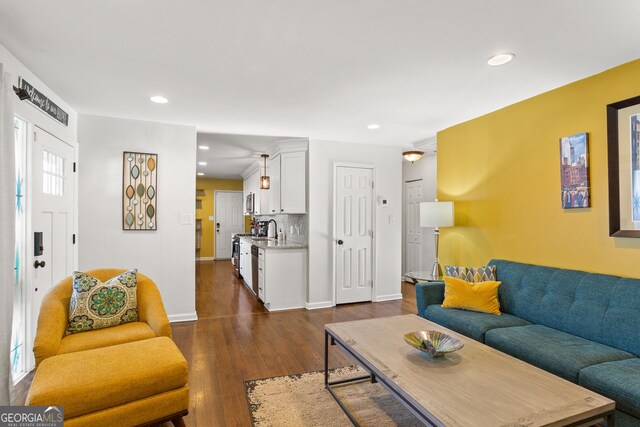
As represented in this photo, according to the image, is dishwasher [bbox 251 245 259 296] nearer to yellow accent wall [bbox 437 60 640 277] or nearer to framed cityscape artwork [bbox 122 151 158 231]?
framed cityscape artwork [bbox 122 151 158 231]

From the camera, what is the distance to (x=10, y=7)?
5.95ft

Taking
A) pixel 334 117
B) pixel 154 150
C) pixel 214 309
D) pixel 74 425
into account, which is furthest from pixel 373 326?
pixel 154 150

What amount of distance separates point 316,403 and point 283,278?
2.51 meters

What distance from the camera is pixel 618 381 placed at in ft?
5.83

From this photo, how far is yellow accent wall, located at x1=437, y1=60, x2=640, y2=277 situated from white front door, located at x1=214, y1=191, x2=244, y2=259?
7124 millimetres

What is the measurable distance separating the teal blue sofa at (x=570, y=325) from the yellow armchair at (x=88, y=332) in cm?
237

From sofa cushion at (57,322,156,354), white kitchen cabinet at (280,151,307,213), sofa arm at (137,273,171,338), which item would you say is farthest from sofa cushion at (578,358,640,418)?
white kitchen cabinet at (280,151,307,213)

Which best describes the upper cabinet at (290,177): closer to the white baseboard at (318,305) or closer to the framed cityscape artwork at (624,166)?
the white baseboard at (318,305)

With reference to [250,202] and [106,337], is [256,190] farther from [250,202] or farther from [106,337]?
[106,337]

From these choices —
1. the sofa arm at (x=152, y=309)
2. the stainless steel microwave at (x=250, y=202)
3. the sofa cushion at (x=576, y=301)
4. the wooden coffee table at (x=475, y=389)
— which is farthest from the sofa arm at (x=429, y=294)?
the stainless steel microwave at (x=250, y=202)

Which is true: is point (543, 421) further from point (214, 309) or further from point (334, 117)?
point (214, 309)

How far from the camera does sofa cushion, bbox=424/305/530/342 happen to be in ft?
8.57

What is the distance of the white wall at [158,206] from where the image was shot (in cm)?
377

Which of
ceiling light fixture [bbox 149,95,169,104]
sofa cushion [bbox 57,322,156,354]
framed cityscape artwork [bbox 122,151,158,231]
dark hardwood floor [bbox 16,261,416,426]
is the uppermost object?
ceiling light fixture [bbox 149,95,169,104]
